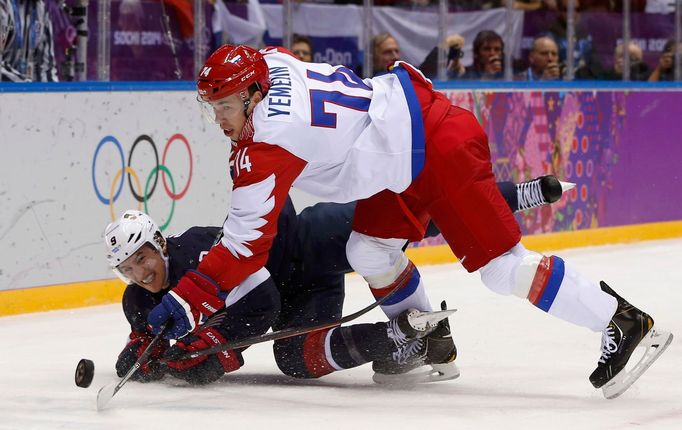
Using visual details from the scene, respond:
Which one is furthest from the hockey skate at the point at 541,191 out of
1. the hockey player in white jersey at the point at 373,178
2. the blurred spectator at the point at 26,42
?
the blurred spectator at the point at 26,42

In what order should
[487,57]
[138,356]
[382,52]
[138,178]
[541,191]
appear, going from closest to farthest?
[138,356] < [541,191] < [138,178] < [382,52] < [487,57]

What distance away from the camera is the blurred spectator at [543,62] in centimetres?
850

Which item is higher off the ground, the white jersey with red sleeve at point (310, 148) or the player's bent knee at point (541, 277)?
the white jersey with red sleeve at point (310, 148)

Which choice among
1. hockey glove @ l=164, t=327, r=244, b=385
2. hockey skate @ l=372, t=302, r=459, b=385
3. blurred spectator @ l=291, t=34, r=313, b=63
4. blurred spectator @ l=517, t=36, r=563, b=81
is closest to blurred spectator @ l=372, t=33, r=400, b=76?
blurred spectator @ l=291, t=34, r=313, b=63

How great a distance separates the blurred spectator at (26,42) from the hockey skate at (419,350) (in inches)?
97.0

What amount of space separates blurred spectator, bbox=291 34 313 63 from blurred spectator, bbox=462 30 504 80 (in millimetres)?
1165

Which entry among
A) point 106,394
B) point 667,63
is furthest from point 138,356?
point 667,63

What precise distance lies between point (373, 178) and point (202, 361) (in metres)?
0.78

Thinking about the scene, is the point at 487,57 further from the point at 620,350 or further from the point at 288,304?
the point at 620,350

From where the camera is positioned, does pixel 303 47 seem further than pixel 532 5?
No

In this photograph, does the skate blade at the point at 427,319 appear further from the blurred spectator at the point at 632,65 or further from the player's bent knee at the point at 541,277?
the blurred spectator at the point at 632,65

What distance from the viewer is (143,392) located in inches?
164

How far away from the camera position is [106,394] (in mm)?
3881

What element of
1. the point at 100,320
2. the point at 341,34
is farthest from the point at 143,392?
the point at 341,34
